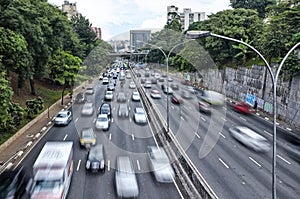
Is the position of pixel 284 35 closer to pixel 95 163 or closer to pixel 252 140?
pixel 252 140

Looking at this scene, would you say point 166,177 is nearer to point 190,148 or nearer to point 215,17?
point 190,148

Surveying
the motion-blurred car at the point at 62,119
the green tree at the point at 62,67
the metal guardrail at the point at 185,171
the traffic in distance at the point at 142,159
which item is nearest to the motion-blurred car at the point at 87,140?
the traffic in distance at the point at 142,159

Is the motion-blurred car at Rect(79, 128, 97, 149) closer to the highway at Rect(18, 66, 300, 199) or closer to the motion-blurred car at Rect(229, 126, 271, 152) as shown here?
the highway at Rect(18, 66, 300, 199)

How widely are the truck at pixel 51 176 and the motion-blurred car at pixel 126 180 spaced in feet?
10.7

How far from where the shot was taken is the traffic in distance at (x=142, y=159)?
20.3 meters

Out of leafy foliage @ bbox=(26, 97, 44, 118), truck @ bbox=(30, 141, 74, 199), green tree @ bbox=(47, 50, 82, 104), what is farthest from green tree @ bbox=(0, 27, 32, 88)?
green tree @ bbox=(47, 50, 82, 104)

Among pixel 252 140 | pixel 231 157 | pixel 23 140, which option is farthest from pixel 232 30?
pixel 23 140

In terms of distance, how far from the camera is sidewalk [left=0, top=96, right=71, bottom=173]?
26.7 m

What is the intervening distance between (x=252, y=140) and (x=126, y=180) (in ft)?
44.1

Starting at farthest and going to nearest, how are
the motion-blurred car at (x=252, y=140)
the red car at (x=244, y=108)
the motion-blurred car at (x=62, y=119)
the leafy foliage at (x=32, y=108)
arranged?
the red car at (x=244, y=108) → the leafy foliage at (x=32, y=108) → the motion-blurred car at (x=62, y=119) → the motion-blurred car at (x=252, y=140)

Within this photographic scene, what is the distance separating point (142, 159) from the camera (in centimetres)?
2694

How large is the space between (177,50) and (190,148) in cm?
6664

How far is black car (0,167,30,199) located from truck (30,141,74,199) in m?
1.54

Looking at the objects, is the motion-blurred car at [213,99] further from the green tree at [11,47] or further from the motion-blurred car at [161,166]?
the green tree at [11,47]
